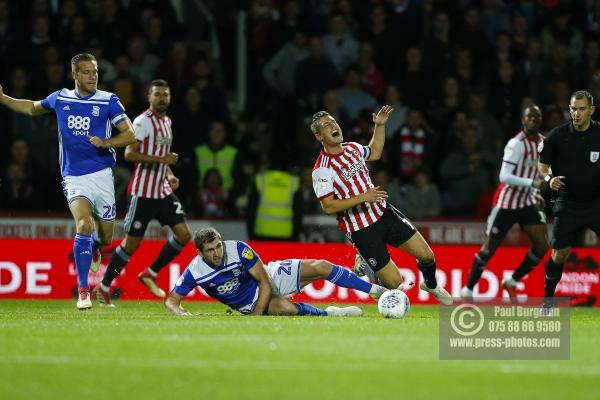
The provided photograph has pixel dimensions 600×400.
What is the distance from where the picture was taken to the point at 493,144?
17938 mm

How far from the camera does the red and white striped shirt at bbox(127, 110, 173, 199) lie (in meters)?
13.6

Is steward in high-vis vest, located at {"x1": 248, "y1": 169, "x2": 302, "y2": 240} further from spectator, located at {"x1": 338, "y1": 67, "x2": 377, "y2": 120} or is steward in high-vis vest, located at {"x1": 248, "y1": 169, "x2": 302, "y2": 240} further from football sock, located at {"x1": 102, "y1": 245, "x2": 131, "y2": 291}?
football sock, located at {"x1": 102, "y1": 245, "x2": 131, "y2": 291}

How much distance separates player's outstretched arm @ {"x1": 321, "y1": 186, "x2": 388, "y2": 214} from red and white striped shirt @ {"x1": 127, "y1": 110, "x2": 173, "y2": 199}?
8.38ft

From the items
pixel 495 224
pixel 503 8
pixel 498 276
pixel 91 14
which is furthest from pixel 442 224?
pixel 91 14

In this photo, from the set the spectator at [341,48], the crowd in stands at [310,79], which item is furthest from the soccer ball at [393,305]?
the spectator at [341,48]

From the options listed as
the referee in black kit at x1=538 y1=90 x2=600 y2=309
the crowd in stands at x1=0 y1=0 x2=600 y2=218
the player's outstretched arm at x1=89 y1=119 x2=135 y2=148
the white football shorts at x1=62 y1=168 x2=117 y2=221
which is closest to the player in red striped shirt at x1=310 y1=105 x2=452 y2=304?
the referee in black kit at x1=538 y1=90 x2=600 y2=309

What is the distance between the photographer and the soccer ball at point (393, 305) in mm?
11492

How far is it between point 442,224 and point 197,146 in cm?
345

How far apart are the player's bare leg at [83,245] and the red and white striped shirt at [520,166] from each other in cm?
466

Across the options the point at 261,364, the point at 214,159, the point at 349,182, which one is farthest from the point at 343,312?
the point at 214,159

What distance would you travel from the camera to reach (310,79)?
18188mm

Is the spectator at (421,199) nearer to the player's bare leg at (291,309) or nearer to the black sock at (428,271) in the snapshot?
the black sock at (428,271)

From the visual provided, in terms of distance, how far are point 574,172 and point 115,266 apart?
16.1ft

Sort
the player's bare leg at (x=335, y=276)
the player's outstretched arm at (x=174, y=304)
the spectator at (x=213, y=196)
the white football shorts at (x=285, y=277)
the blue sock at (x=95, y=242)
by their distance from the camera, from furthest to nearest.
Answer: the spectator at (x=213, y=196)
the blue sock at (x=95, y=242)
the white football shorts at (x=285, y=277)
the player's bare leg at (x=335, y=276)
the player's outstretched arm at (x=174, y=304)
